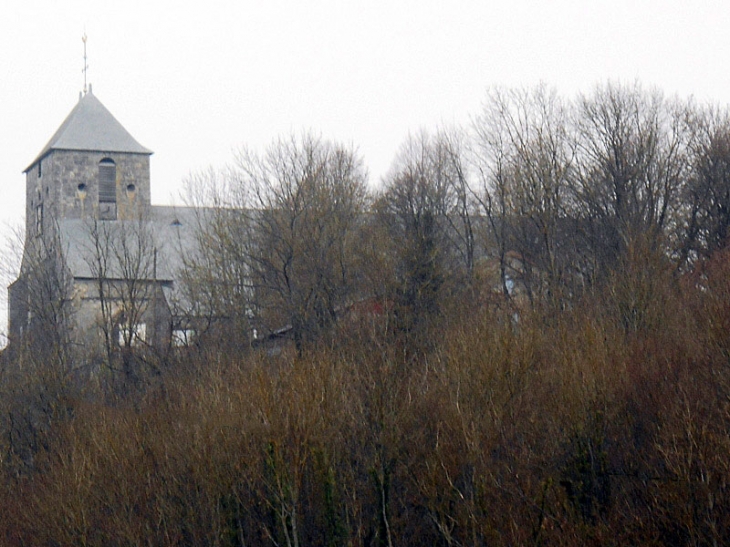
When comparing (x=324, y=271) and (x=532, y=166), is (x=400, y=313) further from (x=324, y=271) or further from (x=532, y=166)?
(x=532, y=166)

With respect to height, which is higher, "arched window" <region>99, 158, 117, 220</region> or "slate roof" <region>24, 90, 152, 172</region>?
"slate roof" <region>24, 90, 152, 172</region>

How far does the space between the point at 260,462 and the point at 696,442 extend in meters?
8.11

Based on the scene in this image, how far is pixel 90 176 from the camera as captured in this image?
2391 inches

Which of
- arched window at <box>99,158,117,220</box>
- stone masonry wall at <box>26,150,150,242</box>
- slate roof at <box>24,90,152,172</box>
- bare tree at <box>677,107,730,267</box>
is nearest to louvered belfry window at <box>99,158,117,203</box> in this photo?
arched window at <box>99,158,117,220</box>

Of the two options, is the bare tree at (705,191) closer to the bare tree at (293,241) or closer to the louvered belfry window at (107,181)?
the bare tree at (293,241)

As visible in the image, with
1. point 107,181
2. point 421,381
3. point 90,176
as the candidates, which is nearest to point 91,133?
point 90,176

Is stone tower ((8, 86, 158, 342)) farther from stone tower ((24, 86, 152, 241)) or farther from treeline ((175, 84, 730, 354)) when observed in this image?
treeline ((175, 84, 730, 354))

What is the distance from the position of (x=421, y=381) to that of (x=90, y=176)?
41.8 meters

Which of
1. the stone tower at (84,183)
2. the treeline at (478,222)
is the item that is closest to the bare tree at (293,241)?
the treeline at (478,222)

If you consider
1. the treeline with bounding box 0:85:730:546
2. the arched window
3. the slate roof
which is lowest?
the treeline with bounding box 0:85:730:546

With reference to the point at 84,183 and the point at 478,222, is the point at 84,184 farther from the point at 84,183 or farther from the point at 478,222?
the point at 478,222

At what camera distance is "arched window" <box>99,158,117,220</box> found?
197 ft

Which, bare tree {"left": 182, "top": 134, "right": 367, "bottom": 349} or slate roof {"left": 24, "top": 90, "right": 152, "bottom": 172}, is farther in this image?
slate roof {"left": 24, "top": 90, "right": 152, "bottom": 172}

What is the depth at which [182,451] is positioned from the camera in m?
22.2
